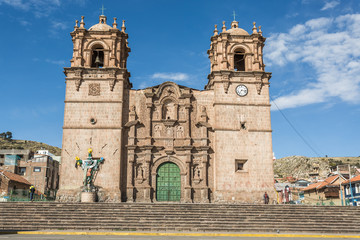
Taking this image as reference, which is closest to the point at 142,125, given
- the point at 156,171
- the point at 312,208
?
the point at 156,171

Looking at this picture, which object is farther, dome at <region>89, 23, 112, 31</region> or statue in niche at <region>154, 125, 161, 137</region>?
dome at <region>89, 23, 112, 31</region>

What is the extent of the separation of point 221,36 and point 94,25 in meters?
11.4

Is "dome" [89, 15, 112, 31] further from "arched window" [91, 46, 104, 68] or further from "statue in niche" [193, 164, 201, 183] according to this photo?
"statue in niche" [193, 164, 201, 183]

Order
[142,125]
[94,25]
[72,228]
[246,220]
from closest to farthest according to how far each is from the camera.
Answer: [72,228]
[246,220]
[142,125]
[94,25]

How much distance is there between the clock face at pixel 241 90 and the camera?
29.9 metres

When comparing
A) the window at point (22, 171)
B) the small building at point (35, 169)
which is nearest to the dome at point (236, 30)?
the small building at point (35, 169)

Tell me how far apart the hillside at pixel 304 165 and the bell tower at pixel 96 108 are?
70.5 metres

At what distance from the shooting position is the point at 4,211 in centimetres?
2097

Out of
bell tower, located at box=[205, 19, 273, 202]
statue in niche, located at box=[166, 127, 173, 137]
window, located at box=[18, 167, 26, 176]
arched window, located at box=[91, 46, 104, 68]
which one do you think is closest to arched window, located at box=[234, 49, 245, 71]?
bell tower, located at box=[205, 19, 273, 202]

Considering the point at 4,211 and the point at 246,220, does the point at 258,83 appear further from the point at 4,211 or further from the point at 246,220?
the point at 4,211

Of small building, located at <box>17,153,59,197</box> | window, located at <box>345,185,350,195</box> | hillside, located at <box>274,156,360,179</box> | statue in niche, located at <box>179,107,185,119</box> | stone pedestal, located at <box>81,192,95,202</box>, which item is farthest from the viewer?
hillside, located at <box>274,156,360,179</box>

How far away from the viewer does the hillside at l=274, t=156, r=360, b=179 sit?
90.1 m

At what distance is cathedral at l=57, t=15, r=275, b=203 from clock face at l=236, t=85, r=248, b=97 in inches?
3.3

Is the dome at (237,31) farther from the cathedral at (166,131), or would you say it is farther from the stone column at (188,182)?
the stone column at (188,182)
